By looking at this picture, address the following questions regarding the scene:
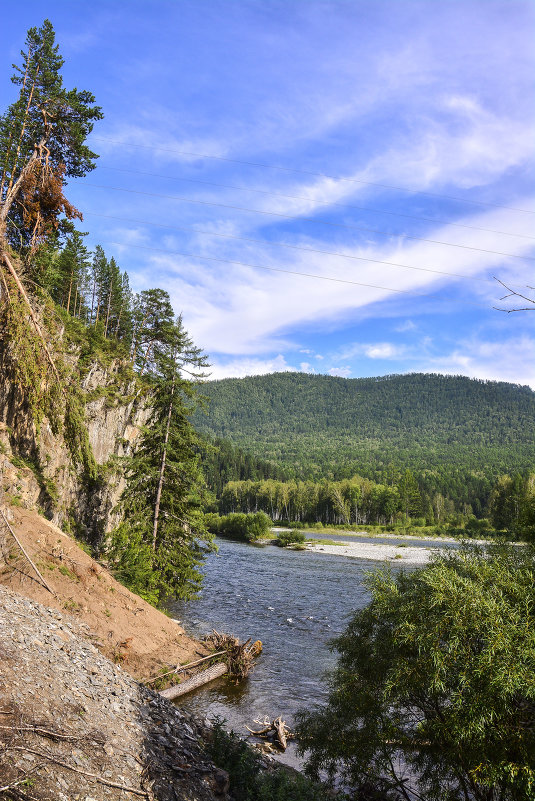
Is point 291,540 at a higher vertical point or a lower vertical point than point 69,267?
lower

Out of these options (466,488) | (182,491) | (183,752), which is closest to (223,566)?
(182,491)

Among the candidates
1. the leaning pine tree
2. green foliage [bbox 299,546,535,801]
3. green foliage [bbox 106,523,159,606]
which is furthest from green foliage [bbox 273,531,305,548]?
green foliage [bbox 299,546,535,801]

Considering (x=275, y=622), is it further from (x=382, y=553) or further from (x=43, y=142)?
(x=382, y=553)

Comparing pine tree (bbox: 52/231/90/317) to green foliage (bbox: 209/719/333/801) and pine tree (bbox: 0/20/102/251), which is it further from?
green foliage (bbox: 209/719/333/801)

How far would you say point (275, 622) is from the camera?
2394 cm

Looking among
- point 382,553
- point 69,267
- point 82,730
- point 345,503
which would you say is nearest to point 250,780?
point 82,730

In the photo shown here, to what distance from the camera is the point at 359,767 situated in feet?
26.8

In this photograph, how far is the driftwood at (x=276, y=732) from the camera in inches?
480

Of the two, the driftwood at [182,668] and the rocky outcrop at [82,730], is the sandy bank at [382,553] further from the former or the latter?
the rocky outcrop at [82,730]

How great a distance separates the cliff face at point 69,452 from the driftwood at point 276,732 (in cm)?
1008

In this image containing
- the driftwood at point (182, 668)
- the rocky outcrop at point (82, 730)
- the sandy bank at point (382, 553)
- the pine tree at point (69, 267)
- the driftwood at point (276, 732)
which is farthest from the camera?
the sandy bank at point (382, 553)

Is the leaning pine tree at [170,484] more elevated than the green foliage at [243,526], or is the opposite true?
the leaning pine tree at [170,484]

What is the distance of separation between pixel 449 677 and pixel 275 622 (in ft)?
62.8

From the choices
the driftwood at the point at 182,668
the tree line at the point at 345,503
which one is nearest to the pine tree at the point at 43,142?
the driftwood at the point at 182,668
